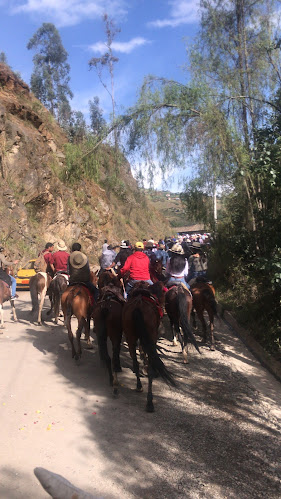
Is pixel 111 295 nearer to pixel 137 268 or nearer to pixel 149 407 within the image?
pixel 137 268

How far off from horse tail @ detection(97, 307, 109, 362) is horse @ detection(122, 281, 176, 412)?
1.36ft

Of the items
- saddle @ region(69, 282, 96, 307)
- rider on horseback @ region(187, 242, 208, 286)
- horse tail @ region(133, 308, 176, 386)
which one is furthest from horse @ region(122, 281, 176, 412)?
rider on horseback @ region(187, 242, 208, 286)

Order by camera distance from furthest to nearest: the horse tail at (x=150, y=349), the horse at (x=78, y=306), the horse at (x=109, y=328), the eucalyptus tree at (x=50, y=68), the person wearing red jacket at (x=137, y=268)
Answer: the eucalyptus tree at (x=50, y=68)
the horse at (x=78, y=306)
the person wearing red jacket at (x=137, y=268)
the horse at (x=109, y=328)
the horse tail at (x=150, y=349)

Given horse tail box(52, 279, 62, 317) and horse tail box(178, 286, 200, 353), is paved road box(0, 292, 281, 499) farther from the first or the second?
horse tail box(52, 279, 62, 317)

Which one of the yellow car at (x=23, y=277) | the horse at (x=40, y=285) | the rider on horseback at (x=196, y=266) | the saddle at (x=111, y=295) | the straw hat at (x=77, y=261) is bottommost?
the yellow car at (x=23, y=277)

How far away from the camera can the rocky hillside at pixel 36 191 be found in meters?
22.0

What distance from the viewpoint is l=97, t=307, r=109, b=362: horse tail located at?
6684mm

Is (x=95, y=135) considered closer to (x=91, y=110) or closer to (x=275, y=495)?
(x=275, y=495)

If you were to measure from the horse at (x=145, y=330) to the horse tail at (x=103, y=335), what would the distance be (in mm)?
413

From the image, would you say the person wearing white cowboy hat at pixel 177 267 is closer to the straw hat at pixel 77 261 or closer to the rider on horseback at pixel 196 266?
the straw hat at pixel 77 261

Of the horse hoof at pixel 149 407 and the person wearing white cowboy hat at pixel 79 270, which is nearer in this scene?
the horse hoof at pixel 149 407

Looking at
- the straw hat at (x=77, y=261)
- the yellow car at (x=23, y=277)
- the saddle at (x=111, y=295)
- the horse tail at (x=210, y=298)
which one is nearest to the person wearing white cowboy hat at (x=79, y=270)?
the straw hat at (x=77, y=261)

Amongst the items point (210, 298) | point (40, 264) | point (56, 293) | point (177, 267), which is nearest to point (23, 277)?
point (40, 264)

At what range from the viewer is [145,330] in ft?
20.1
